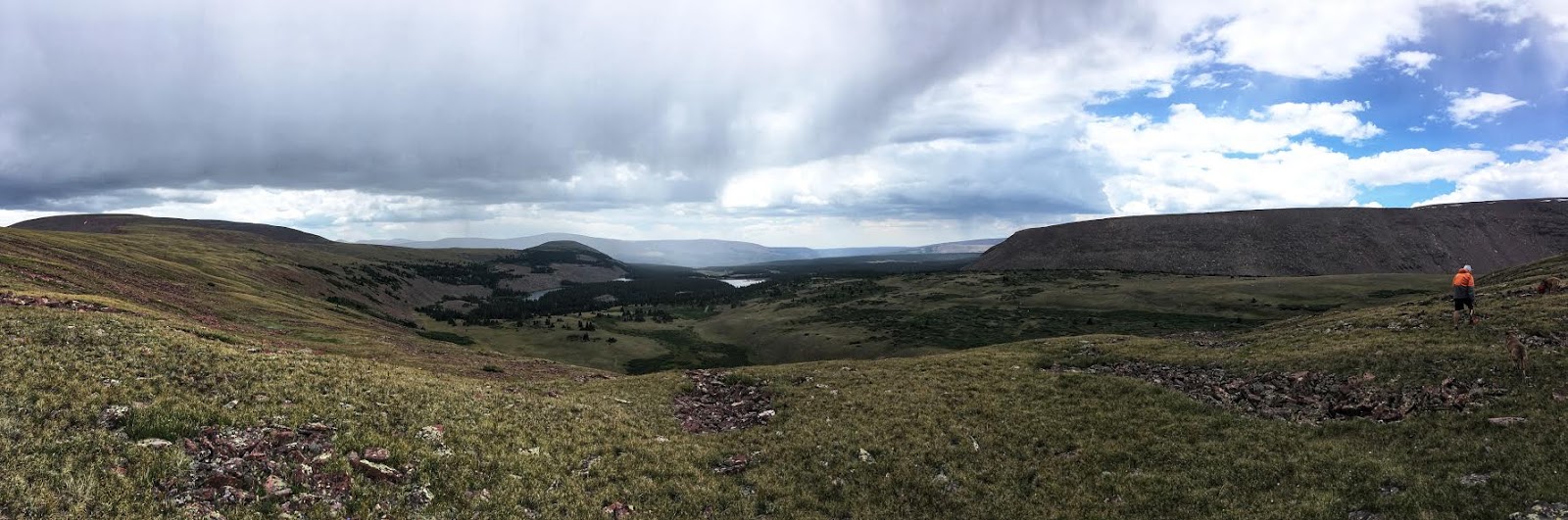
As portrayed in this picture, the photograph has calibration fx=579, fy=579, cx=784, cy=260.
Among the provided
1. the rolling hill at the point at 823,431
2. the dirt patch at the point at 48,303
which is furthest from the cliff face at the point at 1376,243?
the dirt patch at the point at 48,303

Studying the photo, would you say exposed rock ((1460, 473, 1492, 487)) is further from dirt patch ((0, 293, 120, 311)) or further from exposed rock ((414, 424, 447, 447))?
dirt patch ((0, 293, 120, 311))

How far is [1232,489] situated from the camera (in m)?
17.6

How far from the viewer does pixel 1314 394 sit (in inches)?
952

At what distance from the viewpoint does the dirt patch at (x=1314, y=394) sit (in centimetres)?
2031

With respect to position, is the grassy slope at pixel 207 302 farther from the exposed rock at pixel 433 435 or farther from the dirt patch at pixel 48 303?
the exposed rock at pixel 433 435

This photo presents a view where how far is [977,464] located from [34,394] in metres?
28.7

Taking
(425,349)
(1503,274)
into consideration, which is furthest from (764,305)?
(1503,274)

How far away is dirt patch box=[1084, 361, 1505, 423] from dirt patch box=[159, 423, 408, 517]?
102 feet

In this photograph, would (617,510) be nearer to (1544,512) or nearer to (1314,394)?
(1544,512)

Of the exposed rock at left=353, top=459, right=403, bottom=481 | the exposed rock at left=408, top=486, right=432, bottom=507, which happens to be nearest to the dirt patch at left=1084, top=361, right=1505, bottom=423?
the exposed rock at left=408, top=486, right=432, bottom=507

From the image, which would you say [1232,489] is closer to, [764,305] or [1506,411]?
[1506,411]

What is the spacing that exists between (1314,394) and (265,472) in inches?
1435

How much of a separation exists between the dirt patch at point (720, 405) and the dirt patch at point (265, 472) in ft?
44.0

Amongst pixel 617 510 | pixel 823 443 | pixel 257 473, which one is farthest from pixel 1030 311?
pixel 257 473
